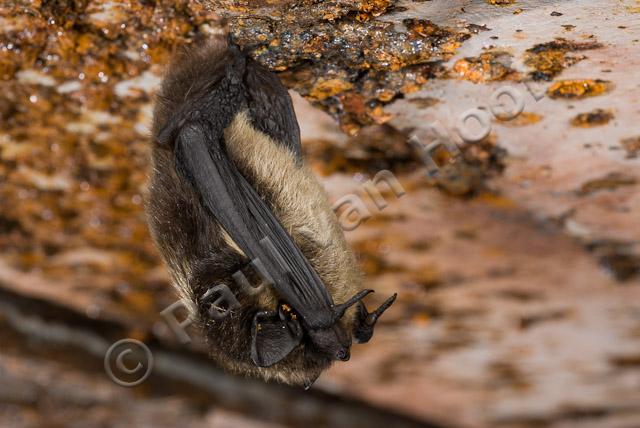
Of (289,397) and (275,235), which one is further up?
(275,235)

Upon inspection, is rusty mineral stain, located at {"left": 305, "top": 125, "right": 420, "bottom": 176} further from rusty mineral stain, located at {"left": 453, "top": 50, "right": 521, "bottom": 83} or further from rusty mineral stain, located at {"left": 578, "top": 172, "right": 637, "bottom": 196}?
rusty mineral stain, located at {"left": 578, "top": 172, "right": 637, "bottom": 196}

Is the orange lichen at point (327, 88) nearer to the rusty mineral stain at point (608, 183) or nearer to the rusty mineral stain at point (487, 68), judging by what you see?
the rusty mineral stain at point (487, 68)

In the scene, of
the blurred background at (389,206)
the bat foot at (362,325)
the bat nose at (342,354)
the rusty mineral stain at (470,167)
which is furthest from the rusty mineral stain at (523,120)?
the bat nose at (342,354)

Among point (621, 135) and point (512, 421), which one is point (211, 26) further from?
point (512, 421)

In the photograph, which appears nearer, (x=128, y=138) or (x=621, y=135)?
(x=621, y=135)

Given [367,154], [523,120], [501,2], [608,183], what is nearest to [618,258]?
[608,183]

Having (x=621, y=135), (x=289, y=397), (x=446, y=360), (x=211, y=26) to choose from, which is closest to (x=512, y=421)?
(x=446, y=360)

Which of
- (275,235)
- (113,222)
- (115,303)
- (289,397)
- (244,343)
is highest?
(275,235)

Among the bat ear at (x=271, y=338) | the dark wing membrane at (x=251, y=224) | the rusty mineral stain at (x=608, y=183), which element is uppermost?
the dark wing membrane at (x=251, y=224)
